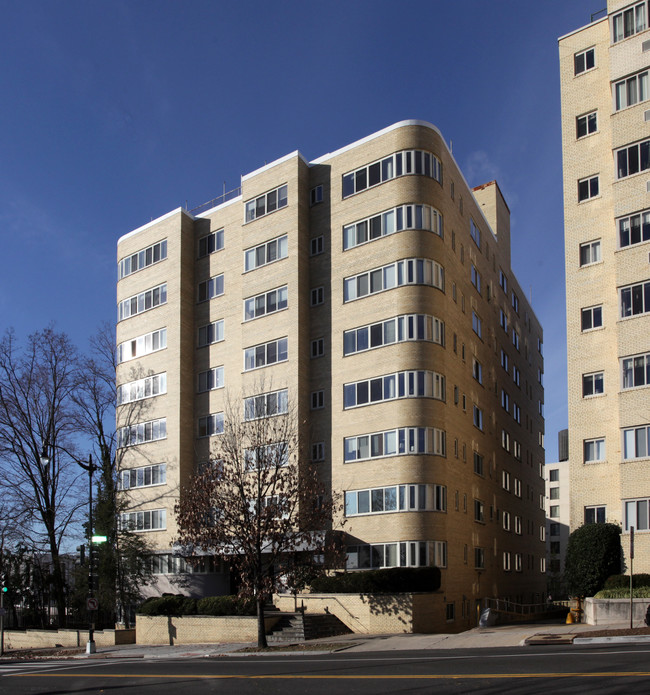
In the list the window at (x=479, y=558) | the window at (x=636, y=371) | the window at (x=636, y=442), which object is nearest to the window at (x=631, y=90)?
the window at (x=636, y=371)

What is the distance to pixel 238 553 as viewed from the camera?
34000 millimetres

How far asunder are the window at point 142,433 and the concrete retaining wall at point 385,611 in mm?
18273

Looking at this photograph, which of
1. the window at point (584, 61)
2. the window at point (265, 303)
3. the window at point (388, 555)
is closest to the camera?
the window at point (388, 555)

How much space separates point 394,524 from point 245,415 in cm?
1121

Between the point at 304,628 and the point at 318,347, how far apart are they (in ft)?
51.7

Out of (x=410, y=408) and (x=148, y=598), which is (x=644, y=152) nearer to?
(x=410, y=408)

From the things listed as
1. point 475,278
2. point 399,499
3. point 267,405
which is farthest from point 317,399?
point 475,278

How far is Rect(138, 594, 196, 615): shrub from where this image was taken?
1596 inches

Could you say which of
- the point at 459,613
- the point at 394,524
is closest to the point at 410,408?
the point at 394,524

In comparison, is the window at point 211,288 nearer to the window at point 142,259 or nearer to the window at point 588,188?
the window at point 142,259

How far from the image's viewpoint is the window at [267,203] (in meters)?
47.4

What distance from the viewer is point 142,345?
180 feet

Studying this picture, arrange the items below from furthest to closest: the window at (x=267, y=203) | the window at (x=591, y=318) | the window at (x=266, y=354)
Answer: the window at (x=267, y=203)
the window at (x=266, y=354)
the window at (x=591, y=318)

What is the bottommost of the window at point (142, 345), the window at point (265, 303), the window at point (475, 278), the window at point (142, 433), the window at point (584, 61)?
the window at point (142, 433)
